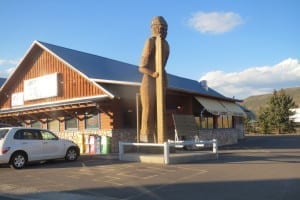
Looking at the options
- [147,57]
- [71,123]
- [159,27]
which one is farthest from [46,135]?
[71,123]

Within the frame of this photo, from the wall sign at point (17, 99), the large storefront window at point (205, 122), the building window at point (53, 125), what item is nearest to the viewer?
the building window at point (53, 125)

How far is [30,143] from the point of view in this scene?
1739 centimetres

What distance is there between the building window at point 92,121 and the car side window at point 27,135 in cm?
675

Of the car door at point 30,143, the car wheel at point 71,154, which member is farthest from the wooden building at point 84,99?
the car door at point 30,143

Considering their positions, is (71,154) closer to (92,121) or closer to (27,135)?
(27,135)

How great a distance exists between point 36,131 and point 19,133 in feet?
2.75

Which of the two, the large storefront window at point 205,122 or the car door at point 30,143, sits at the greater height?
the large storefront window at point 205,122

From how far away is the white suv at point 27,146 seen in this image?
16.7m

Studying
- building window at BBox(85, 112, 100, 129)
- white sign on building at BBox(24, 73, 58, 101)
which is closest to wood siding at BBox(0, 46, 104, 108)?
white sign on building at BBox(24, 73, 58, 101)

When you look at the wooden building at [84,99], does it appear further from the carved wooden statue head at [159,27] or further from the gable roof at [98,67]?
the carved wooden statue head at [159,27]

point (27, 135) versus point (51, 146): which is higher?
point (27, 135)

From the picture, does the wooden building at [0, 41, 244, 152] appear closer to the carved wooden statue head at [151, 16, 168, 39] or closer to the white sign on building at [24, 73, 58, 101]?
the white sign on building at [24, 73, 58, 101]

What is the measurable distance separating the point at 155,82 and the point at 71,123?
935 cm

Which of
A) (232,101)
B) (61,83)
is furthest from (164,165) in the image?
(232,101)
